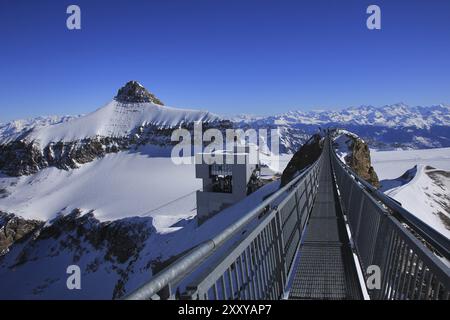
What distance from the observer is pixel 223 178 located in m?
44.7

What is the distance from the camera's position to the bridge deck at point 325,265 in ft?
20.8

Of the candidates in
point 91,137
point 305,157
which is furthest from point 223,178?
point 91,137

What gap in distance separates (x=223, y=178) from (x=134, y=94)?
14299 centimetres

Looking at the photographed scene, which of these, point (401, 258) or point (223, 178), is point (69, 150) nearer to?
point (223, 178)

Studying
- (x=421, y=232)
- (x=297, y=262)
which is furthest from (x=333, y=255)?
(x=421, y=232)

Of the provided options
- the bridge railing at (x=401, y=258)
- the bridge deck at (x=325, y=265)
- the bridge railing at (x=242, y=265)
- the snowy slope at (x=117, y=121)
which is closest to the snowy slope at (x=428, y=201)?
the bridge deck at (x=325, y=265)

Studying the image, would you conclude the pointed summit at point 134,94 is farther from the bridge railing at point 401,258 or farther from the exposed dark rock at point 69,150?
the bridge railing at point 401,258

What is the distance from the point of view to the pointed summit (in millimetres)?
176625

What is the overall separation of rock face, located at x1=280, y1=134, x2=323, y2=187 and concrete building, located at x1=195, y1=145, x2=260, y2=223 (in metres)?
4.56

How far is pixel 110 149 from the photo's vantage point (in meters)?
148
